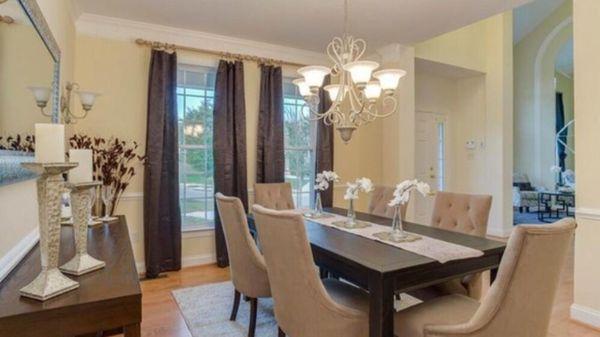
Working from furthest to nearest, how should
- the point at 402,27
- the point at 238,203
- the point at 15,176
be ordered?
the point at 402,27, the point at 238,203, the point at 15,176

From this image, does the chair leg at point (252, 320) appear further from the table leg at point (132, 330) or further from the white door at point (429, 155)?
the white door at point (429, 155)

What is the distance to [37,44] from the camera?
1.80m

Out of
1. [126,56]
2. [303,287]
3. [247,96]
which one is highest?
[126,56]

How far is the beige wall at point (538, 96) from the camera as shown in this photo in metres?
8.58

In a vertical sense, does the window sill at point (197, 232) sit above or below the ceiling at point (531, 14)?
below

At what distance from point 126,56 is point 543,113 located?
9.23 metres

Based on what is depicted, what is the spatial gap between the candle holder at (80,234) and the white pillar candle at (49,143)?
11.1 inches

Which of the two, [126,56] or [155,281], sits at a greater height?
[126,56]

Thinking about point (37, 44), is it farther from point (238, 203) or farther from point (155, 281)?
point (155, 281)

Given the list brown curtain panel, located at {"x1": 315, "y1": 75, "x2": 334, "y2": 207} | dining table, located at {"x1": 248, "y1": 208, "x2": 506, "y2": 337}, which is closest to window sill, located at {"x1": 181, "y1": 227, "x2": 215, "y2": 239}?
brown curtain panel, located at {"x1": 315, "y1": 75, "x2": 334, "y2": 207}

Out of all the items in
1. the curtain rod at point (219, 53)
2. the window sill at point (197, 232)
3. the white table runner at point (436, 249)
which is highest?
the curtain rod at point (219, 53)

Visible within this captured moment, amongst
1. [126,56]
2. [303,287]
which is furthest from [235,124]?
[303,287]

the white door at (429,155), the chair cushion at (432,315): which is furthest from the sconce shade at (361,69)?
the white door at (429,155)

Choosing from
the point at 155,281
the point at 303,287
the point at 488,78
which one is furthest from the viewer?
the point at 488,78
